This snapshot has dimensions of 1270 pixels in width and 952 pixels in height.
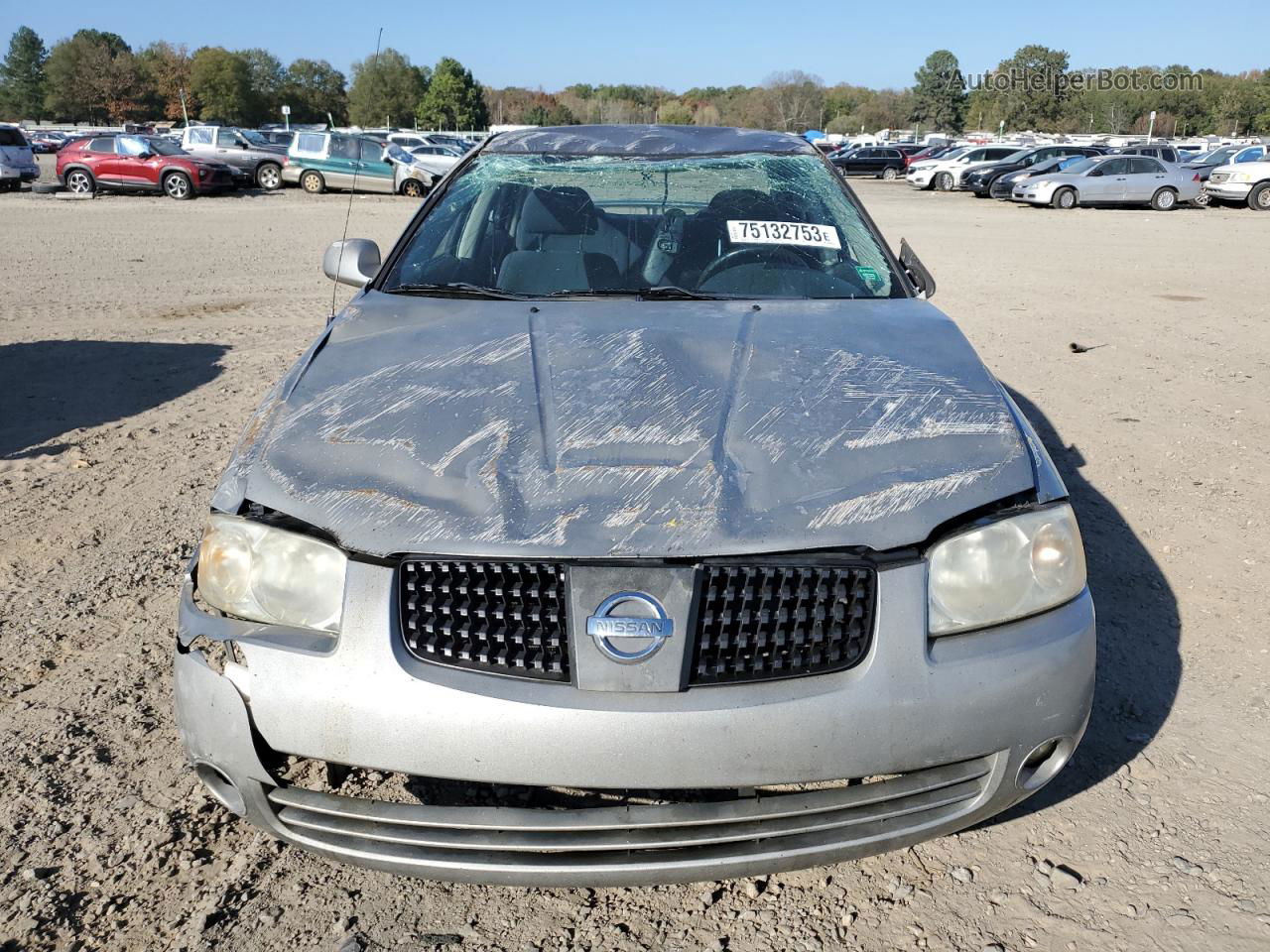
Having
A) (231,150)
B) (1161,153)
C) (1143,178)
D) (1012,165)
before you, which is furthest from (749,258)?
(1161,153)

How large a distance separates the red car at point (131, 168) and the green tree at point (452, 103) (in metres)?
73.6

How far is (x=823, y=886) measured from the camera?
7.64 feet

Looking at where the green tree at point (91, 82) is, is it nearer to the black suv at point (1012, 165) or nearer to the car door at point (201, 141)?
the car door at point (201, 141)

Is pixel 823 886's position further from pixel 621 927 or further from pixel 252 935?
pixel 252 935

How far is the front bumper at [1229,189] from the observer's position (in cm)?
2567

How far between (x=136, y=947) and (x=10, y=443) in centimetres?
422

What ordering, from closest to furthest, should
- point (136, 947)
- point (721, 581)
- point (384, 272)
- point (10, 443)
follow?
point (721, 581)
point (136, 947)
point (384, 272)
point (10, 443)

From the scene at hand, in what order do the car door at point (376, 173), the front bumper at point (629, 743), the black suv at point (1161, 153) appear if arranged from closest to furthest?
Result: the front bumper at point (629, 743), the car door at point (376, 173), the black suv at point (1161, 153)

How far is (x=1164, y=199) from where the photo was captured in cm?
2614

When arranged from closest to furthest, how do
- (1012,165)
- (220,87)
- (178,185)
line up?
(178,185)
(1012,165)
(220,87)

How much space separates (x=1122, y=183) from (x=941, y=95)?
8532cm

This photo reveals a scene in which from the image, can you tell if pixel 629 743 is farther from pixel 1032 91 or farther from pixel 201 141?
pixel 1032 91

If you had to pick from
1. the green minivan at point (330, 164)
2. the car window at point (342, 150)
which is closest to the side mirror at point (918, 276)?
the green minivan at point (330, 164)

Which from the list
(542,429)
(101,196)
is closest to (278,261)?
(542,429)
